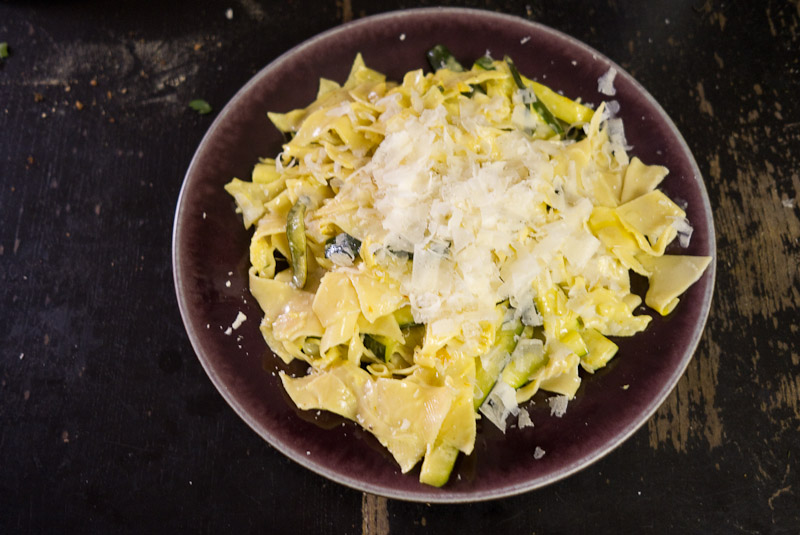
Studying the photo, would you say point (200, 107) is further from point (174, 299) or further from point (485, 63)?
point (485, 63)

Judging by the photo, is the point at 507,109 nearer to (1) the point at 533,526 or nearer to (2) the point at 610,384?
A: (2) the point at 610,384

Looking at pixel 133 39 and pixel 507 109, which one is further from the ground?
pixel 507 109

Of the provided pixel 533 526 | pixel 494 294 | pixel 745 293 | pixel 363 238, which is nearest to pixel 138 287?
pixel 363 238

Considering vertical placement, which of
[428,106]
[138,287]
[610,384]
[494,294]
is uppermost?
[428,106]

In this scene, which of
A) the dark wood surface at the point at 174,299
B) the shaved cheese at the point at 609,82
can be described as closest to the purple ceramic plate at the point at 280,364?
the shaved cheese at the point at 609,82

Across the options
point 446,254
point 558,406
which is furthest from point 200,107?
point 558,406

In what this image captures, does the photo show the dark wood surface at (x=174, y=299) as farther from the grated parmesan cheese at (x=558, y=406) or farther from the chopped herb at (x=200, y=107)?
the grated parmesan cheese at (x=558, y=406)
